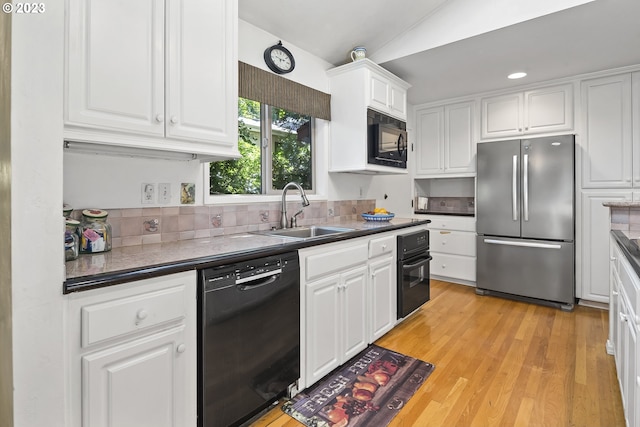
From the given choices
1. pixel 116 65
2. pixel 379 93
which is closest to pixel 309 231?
pixel 379 93

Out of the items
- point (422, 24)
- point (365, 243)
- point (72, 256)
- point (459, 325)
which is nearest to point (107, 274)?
point (72, 256)

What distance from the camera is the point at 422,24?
2799 mm

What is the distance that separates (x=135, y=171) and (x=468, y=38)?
8.36 ft

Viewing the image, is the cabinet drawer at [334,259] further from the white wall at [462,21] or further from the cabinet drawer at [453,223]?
the cabinet drawer at [453,223]

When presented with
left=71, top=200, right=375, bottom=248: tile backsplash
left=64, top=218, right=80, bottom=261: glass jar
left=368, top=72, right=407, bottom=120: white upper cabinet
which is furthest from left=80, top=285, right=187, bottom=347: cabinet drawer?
left=368, top=72, right=407, bottom=120: white upper cabinet

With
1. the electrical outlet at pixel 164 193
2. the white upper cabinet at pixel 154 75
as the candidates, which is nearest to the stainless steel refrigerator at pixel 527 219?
the white upper cabinet at pixel 154 75

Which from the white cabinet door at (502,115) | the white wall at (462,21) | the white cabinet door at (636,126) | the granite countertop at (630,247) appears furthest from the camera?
the white cabinet door at (502,115)

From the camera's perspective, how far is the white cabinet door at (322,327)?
→ 1.87 m

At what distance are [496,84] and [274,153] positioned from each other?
2585mm

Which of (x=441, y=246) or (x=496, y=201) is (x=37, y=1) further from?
(x=441, y=246)

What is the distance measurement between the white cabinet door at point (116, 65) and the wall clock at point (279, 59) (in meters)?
1.08

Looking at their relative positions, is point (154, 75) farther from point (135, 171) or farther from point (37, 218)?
point (37, 218)

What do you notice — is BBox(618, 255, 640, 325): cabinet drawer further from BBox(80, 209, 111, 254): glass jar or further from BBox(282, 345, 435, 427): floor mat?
BBox(80, 209, 111, 254): glass jar

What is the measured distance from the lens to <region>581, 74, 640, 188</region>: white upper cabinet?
3111 millimetres
